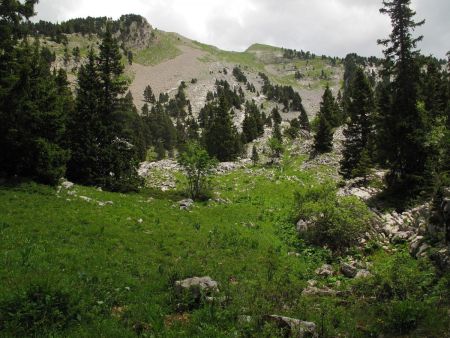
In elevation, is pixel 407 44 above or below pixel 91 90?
above

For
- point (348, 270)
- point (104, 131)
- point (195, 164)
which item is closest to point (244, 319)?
point (348, 270)

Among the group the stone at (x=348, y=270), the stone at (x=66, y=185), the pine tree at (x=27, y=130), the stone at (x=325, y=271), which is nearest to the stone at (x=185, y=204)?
the stone at (x=66, y=185)

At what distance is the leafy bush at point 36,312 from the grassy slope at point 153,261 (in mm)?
404

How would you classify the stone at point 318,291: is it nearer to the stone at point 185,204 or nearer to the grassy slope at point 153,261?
the grassy slope at point 153,261

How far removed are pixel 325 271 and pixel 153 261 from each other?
7650mm

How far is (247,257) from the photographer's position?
59.5 ft

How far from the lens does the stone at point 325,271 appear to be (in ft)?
54.9

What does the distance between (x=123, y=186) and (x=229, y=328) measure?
2505 cm

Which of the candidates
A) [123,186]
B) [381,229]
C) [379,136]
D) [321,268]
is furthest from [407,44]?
[123,186]

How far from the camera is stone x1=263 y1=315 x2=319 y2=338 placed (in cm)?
933

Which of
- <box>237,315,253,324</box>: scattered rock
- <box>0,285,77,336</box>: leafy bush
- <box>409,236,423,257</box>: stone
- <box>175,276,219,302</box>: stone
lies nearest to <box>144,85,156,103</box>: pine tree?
<box>409,236,423,257</box>: stone

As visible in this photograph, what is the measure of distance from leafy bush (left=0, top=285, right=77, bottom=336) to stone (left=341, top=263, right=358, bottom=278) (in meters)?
11.3

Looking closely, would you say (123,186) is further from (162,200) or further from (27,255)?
(27,255)

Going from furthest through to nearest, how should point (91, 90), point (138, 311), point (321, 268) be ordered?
point (91, 90)
point (321, 268)
point (138, 311)
